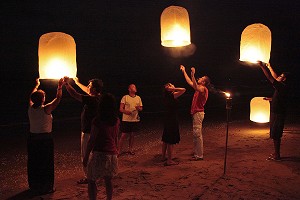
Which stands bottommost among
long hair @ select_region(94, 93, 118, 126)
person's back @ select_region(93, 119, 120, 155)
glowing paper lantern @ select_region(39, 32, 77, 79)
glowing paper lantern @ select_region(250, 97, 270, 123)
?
glowing paper lantern @ select_region(250, 97, 270, 123)

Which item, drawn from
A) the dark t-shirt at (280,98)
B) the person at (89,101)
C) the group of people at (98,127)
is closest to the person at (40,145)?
the group of people at (98,127)

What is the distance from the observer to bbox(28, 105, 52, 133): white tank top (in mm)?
5164

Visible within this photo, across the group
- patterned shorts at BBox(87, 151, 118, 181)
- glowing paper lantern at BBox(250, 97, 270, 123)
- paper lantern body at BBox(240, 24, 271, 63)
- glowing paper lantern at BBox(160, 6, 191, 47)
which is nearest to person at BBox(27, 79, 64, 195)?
patterned shorts at BBox(87, 151, 118, 181)

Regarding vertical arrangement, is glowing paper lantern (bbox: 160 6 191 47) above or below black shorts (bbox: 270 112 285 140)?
above

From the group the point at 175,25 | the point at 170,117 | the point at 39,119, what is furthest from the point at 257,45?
the point at 39,119

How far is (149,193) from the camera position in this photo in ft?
17.6

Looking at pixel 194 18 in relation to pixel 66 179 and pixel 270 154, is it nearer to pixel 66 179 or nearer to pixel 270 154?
pixel 270 154

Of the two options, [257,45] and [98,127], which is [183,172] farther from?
[257,45]

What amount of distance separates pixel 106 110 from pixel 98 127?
0.27m

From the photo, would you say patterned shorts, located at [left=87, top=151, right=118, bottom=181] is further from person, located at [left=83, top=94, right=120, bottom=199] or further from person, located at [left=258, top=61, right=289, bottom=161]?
person, located at [left=258, top=61, right=289, bottom=161]

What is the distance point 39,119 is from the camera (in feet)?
17.0

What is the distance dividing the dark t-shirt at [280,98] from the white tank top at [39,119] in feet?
17.6

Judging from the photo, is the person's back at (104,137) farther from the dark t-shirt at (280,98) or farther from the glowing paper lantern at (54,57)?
the dark t-shirt at (280,98)

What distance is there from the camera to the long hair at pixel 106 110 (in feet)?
14.1
